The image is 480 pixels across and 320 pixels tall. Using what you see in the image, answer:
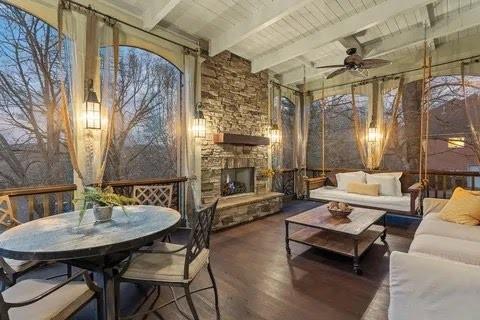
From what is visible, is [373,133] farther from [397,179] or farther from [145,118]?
[145,118]

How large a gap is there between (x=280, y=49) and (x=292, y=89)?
1.87 meters

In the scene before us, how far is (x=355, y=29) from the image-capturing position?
342 centimetres

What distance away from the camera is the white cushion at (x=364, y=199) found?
161 inches

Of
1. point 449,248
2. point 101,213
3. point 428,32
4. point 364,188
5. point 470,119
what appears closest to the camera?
point 101,213

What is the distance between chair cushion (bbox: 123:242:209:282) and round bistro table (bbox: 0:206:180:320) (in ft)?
0.40

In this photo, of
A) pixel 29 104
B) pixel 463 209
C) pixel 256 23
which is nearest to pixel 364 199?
pixel 463 209

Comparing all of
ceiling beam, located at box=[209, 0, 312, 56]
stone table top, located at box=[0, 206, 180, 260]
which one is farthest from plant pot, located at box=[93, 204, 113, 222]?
ceiling beam, located at box=[209, 0, 312, 56]

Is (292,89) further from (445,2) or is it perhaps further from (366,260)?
(366,260)

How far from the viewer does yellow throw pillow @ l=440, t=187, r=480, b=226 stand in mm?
2607

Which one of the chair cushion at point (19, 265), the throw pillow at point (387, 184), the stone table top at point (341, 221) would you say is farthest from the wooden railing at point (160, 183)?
the throw pillow at point (387, 184)

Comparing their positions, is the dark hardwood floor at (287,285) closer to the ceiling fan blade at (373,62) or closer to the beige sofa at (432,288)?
the beige sofa at (432,288)

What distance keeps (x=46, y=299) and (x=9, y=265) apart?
785 mm

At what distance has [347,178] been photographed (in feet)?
17.1

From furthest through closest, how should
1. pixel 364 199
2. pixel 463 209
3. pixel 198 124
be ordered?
pixel 364 199 → pixel 198 124 → pixel 463 209
